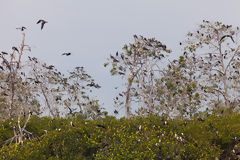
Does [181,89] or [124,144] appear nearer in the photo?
[124,144]

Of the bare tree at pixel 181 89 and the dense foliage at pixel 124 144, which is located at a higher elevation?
the bare tree at pixel 181 89

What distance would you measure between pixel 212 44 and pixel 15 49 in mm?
16539

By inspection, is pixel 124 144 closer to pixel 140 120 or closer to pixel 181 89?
pixel 140 120

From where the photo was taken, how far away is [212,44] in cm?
2445

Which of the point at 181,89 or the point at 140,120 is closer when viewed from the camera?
the point at 140,120

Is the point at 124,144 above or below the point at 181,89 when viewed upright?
below

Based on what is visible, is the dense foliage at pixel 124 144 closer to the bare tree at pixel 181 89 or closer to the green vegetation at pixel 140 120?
the green vegetation at pixel 140 120

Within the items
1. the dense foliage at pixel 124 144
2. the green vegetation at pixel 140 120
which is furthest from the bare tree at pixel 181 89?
the dense foliage at pixel 124 144

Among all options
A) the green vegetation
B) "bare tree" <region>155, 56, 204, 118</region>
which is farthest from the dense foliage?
"bare tree" <region>155, 56, 204, 118</region>

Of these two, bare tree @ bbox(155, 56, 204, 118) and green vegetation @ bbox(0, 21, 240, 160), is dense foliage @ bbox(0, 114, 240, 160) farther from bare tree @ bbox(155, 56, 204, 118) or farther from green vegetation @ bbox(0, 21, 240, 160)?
bare tree @ bbox(155, 56, 204, 118)

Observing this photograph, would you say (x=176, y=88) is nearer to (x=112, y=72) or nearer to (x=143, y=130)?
(x=112, y=72)

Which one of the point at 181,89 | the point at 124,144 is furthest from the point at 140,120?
the point at 181,89

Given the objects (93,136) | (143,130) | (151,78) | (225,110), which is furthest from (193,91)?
(93,136)

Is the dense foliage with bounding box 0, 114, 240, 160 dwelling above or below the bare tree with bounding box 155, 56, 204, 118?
below
